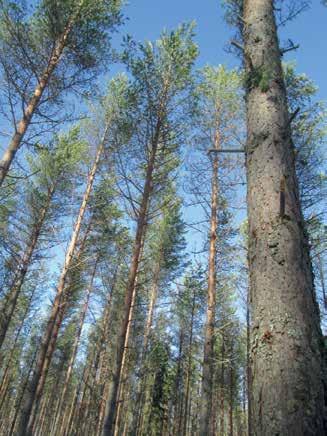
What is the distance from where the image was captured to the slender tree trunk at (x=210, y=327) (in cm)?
805

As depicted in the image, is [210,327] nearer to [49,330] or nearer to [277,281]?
[49,330]

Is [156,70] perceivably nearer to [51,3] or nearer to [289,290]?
[51,3]

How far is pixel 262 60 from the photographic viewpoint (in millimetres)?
2744

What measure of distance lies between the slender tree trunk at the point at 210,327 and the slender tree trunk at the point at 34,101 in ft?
18.2

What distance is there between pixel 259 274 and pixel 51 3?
360 inches

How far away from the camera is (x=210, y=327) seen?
8602 millimetres

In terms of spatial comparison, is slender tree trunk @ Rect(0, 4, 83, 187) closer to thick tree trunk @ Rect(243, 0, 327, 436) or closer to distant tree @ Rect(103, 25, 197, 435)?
distant tree @ Rect(103, 25, 197, 435)

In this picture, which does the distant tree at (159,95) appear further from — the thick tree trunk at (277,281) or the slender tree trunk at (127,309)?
the thick tree trunk at (277,281)

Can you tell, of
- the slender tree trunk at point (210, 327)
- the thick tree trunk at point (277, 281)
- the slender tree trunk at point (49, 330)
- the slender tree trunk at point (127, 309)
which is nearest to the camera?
the thick tree trunk at point (277, 281)

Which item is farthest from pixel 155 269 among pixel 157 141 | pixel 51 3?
pixel 51 3

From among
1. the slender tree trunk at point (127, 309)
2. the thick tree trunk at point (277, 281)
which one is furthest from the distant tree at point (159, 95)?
the thick tree trunk at point (277, 281)

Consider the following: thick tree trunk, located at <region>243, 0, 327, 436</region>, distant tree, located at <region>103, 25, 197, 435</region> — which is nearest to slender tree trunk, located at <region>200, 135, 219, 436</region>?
distant tree, located at <region>103, 25, 197, 435</region>

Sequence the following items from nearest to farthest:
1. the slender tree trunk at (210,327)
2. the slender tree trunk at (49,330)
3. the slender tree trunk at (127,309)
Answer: the slender tree trunk at (127,309)
the slender tree trunk at (210,327)
the slender tree trunk at (49,330)

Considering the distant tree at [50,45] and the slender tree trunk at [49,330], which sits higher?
the distant tree at [50,45]
